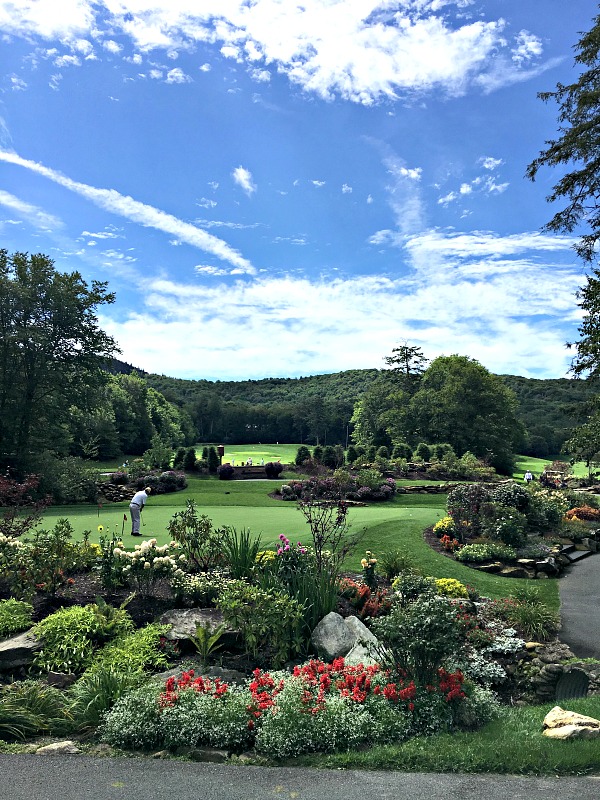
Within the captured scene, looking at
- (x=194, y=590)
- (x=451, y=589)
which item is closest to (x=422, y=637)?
(x=194, y=590)

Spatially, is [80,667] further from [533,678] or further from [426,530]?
[426,530]

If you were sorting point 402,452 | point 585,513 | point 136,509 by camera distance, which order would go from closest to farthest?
point 136,509 < point 585,513 < point 402,452

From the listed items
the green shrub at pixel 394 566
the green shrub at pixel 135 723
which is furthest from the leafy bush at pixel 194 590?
the green shrub at pixel 394 566

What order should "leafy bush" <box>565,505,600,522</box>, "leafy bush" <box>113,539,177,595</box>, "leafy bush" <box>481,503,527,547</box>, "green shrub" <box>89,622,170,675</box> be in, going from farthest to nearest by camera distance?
"leafy bush" <box>565,505,600,522</box> → "leafy bush" <box>481,503,527,547</box> → "leafy bush" <box>113,539,177,595</box> → "green shrub" <box>89,622,170,675</box>

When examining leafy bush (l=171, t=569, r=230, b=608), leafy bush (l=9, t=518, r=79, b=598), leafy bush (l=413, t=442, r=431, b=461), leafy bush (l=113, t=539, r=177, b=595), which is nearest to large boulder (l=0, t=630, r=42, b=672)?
leafy bush (l=9, t=518, r=79, b=598)

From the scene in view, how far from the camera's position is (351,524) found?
36.9 feet

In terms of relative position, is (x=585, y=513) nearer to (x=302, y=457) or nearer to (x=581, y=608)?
(x=581, y=608)

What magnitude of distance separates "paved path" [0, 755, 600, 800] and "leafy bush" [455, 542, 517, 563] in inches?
341

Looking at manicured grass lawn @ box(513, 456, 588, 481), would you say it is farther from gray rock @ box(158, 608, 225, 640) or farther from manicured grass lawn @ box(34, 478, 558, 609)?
Answer: gray rock @ box(158, 608, 225, 640)

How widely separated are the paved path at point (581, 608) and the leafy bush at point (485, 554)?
1184mm

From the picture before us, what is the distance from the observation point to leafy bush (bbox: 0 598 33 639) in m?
6.66

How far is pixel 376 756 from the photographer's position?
169 inches

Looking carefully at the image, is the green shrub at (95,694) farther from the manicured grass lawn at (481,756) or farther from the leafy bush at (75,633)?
the manicured grass lawn at (481,756)

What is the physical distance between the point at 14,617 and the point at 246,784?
4.20 m
